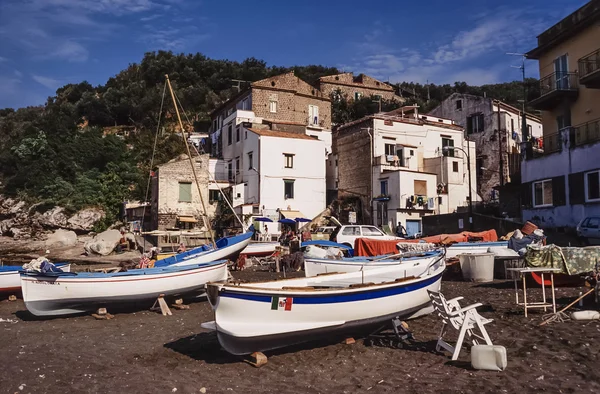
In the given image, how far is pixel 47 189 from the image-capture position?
1745 inches

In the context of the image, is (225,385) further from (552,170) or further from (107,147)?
(107,147)

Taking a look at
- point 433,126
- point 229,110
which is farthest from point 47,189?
point 433,126

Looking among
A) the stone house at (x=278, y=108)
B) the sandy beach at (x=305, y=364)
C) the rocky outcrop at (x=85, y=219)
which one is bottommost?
the sandy beach at (x=305, y=364)

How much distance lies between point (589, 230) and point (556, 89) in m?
9.66

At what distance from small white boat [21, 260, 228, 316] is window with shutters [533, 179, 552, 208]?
21719mm

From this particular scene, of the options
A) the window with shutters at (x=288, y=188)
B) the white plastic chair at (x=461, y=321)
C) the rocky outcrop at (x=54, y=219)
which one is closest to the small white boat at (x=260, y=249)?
the window with shutters at (x=288, y=188)

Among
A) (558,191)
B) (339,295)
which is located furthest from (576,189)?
(339,295)

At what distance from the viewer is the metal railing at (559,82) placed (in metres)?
27.3

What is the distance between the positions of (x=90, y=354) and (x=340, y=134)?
36.6 meters

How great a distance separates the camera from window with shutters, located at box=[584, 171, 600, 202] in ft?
76.9

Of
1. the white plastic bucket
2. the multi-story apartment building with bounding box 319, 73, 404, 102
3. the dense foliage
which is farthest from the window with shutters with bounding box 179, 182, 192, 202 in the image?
the white plastic bucket

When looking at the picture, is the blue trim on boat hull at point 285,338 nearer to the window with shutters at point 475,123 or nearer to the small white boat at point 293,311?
the small white boat at point 293,311

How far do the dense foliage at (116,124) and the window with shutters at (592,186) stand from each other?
75.6 ft

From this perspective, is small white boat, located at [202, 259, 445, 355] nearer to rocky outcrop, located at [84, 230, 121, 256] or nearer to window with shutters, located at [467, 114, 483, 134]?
rocky outcrop, located at [84, 230, 121, 256]
